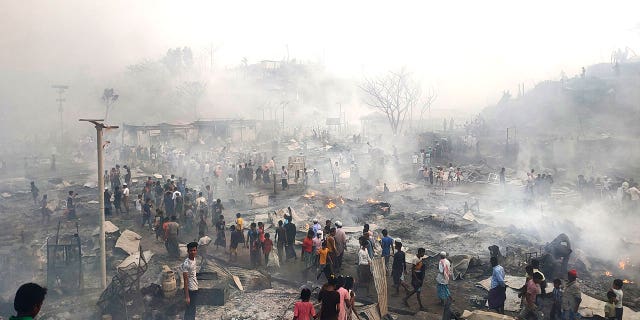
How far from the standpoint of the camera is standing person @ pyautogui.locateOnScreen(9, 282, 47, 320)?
3676 millimetres

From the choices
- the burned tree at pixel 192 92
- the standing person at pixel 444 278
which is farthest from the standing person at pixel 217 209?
the burned tree at pixel 192 92

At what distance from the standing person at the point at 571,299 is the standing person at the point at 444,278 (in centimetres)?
215

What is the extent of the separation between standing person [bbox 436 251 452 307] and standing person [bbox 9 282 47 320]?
7205mm

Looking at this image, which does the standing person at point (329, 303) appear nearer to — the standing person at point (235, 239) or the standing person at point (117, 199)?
the standing person at point (235, 239)

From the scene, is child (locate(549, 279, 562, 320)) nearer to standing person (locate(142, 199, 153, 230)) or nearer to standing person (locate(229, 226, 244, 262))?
standing person (locate(229, 226, 244, 262))

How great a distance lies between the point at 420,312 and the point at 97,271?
852 cm

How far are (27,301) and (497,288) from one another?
781 cm

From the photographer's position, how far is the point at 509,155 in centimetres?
3409

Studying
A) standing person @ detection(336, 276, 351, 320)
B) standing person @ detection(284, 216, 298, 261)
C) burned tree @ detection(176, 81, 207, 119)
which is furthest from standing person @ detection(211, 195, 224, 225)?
burned tree @ detection(176, 81, 207, 119)

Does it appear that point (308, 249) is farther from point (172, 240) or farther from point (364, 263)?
point (172, 240)

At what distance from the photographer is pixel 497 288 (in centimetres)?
855

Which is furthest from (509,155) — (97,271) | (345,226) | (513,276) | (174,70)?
(174,70)

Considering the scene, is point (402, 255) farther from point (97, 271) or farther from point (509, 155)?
point (509, 155)

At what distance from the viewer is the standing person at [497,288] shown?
844 centimetres
